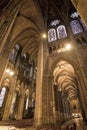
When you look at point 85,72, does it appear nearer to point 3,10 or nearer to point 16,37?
point 3,10

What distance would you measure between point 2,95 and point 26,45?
376 inches

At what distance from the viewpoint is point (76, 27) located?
500 inches

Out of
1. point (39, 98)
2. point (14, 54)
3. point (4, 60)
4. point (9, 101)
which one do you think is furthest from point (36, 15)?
point (9, 101)

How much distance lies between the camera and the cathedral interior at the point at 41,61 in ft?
25.0

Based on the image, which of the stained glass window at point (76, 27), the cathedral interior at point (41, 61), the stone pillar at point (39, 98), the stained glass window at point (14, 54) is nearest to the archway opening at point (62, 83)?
the cathedral interior at point (41, 61)

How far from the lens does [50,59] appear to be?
36.3 ft

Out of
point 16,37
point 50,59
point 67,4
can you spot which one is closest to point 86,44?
point 50,59

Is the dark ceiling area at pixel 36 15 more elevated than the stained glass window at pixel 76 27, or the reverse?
the dark ceiling area at pixel 36 15

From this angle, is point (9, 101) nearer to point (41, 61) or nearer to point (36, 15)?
point (41, 61)

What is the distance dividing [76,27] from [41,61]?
6.61 meters

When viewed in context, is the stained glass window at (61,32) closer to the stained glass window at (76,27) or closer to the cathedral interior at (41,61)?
the cathedral interior at (41,61)

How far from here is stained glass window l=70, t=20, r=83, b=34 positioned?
1212 cm

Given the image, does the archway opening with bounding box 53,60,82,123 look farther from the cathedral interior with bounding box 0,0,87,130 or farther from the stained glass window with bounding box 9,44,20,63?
the stained glass window with bounding box 9,44,20,63

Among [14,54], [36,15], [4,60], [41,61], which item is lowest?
[41,61]
